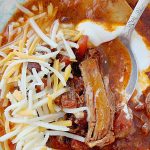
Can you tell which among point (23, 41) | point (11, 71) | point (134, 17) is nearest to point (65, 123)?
point (11, 71)

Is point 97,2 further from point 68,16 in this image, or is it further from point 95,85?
point 95,85

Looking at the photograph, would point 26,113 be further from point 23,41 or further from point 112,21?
point 112,21

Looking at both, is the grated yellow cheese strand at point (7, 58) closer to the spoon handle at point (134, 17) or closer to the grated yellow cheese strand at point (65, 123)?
the grated yellow cheese strand at point (65, 123)

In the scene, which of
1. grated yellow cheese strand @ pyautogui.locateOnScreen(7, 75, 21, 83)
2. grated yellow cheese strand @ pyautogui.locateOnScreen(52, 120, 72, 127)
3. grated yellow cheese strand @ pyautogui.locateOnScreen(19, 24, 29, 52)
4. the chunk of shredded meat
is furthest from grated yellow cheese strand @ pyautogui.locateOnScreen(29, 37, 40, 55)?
grated yellow cheese strand @ pyautogui.locateOnScreen(52, 120, 72, 127)

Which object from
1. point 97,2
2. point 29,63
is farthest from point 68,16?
point 29,63

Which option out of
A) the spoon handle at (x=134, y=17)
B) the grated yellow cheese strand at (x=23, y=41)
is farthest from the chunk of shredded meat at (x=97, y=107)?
the grated yellow cheese strand at (x=23, y=41)

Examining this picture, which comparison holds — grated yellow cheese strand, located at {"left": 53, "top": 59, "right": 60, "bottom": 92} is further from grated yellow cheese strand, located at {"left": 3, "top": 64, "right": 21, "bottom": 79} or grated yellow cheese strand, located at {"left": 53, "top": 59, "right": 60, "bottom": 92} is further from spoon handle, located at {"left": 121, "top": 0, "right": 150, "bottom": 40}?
spoon handle, located at {"left": 121, "top": 0, "right": 150, "bottom": 40}

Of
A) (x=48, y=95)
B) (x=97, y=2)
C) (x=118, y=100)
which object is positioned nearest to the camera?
(x=48, y=95)

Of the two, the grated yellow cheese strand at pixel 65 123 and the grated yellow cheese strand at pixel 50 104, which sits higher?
the grated yellow cheese strand at pixel 50 104
